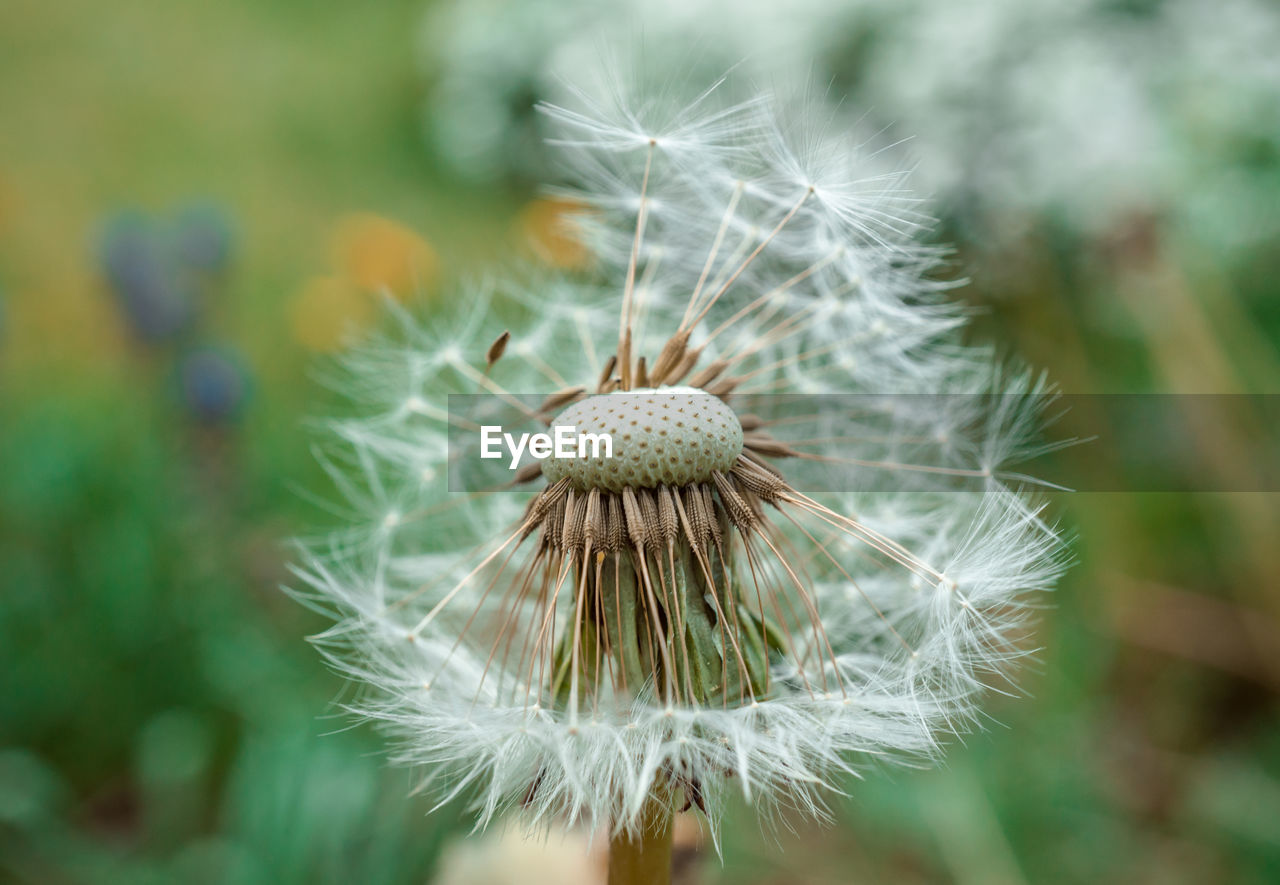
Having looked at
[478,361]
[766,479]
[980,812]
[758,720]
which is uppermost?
[478,361]

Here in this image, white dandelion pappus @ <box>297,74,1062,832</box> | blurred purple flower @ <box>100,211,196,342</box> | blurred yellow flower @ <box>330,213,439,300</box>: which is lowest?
white dandelion pappus @ <box>297,74,1062,832</box>

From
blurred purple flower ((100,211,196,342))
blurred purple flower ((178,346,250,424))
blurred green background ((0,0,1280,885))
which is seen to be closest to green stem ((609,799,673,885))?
blurred green background ((0,0,1280,885))

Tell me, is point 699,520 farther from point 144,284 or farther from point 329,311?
point 329,311

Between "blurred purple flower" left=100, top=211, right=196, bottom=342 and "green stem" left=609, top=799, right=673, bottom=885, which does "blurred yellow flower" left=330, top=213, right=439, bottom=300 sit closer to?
"blurred purple flower" left=100, top=211, right=196, bottom=342

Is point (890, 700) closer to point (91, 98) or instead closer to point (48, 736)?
point (48, 736)

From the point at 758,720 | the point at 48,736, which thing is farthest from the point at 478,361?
the point at 48,736

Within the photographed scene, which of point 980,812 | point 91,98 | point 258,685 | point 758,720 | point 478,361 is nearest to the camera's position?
point 758,720

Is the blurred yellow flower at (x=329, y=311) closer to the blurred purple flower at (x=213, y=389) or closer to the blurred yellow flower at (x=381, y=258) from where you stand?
the blurred yellow flower at (x=381, y=258)
